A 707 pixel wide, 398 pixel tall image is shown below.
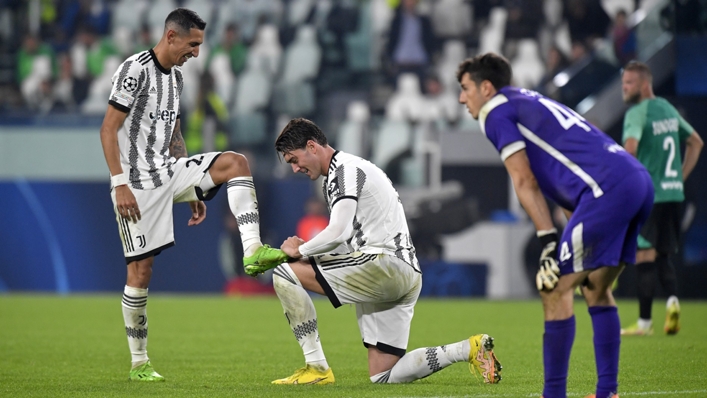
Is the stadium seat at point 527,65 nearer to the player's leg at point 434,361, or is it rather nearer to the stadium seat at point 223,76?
the stadium seat at point 223,76

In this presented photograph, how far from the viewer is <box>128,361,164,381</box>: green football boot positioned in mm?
5983

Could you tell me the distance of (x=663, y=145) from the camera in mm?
8984

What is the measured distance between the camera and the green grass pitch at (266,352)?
5.49 m

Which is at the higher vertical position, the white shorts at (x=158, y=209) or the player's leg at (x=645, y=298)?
the white shorts at (x=158, y=209)

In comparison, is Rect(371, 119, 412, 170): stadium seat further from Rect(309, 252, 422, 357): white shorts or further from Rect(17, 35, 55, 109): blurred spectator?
Rect(309, 252, 422, 357): white shorts

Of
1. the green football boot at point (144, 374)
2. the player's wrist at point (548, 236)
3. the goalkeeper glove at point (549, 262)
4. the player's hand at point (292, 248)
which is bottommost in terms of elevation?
the green football boot at point (144, 374)

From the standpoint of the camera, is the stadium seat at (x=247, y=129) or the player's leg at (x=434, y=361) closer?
the player's leg at (x=434, y=361)

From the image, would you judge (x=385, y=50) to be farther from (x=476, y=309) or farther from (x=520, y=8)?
(x=476, y=309)

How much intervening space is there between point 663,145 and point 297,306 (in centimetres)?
467

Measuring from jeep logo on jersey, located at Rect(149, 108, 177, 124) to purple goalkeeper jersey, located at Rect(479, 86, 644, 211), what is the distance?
8.19ft

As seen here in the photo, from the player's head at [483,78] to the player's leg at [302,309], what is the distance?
160 centimetres

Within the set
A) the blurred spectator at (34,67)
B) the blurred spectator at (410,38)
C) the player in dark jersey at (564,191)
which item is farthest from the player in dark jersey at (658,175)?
the blurred spectator at (34,67)

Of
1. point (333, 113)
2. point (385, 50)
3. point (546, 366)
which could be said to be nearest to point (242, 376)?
point (546, 366)

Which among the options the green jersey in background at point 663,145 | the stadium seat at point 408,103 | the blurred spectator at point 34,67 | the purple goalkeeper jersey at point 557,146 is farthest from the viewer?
the blurred spectator at point 34,67
